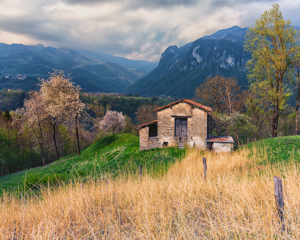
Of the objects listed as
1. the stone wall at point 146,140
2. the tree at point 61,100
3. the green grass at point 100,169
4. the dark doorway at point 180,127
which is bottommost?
the green grass at point 100,169

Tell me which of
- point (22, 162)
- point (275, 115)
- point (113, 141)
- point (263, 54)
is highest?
point (263, 54)

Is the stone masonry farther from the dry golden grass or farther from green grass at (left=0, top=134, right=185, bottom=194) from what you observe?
the dry golden grass

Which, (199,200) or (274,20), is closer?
(199,200)

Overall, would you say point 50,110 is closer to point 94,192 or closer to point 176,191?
point 94,192

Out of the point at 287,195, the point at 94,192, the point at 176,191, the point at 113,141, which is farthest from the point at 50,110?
the point at 287,195

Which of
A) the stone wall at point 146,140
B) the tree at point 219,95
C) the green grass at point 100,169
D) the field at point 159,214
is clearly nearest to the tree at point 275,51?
the tree at point 219,95

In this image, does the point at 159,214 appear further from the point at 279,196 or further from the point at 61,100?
the point at 61,100

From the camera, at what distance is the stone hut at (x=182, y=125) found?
17344 millimetres

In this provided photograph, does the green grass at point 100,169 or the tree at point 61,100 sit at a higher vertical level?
the tree at point 61,100

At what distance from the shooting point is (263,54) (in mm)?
16016

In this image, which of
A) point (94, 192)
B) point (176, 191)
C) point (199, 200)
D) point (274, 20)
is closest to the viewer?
point (199, 200)

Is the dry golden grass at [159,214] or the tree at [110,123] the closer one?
the dry golden grass at [159,214]

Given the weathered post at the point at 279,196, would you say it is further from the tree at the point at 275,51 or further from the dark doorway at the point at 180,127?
the tree at the point at 275,51

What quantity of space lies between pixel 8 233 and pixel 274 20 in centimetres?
2362
